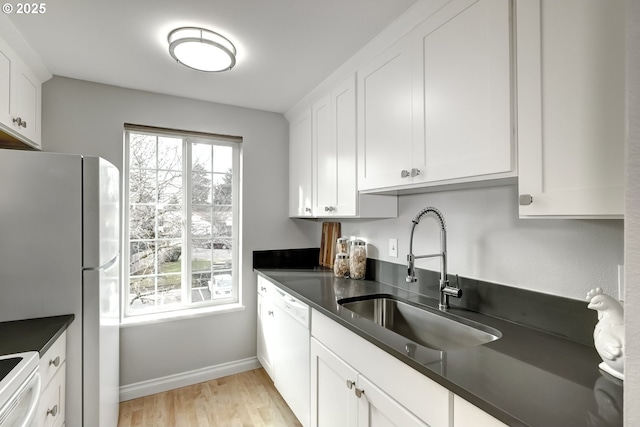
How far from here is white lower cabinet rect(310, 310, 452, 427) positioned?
37.6 inches

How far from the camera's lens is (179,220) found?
101 inches

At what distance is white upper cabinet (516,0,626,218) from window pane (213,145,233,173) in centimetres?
230

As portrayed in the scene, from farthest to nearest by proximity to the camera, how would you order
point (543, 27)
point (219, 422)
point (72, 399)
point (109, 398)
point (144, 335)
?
point (144, 335)
point (219, 422)
point (109, 398)
point (72, 399)
point (543, 27)

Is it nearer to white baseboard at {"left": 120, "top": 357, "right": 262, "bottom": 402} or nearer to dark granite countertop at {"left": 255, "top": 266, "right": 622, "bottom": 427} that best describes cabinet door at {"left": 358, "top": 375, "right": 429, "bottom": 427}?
dark granite countertop at {"left": 255, "top": 266, "right": 622, "bottom": 427}

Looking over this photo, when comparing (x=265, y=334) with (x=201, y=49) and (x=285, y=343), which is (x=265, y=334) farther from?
(x=201, y=49)

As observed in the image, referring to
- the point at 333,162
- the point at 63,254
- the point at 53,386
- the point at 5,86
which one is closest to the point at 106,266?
the point at 63,254

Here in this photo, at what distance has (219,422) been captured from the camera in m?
2.01

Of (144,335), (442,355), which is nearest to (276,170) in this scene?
(144,335)

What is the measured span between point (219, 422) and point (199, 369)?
1.97ft

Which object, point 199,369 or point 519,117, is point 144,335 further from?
point 519,117

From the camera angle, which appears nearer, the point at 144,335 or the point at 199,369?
the point at 144,335

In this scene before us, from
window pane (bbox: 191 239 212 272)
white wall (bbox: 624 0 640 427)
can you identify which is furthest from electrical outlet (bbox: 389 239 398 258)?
window pane (bbox: 191 239 212 272)

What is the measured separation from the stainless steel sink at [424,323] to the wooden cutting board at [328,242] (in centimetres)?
93

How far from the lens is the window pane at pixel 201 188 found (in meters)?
2.60
